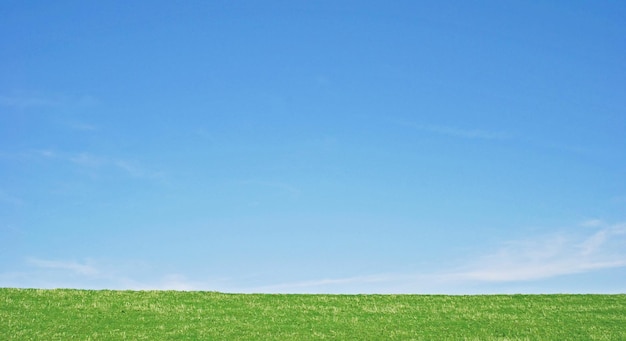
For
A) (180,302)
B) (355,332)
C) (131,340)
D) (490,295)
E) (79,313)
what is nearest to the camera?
(131,340)

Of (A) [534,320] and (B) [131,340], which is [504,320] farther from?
(B) [131,340]

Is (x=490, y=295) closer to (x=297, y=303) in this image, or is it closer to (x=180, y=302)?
(x=297, y=303)

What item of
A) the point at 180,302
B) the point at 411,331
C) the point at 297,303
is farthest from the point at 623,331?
the point at 180,302

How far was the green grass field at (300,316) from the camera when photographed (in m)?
29.3

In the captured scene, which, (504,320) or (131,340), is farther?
(504,320)

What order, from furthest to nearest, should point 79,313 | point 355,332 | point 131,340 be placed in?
point 79,313 < point 355,332 < point 131,340

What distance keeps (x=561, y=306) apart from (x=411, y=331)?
11.6m

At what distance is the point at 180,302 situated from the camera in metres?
35.9

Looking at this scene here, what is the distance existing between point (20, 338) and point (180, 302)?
951cm

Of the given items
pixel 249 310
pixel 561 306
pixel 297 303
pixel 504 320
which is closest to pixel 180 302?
pixel 249 310

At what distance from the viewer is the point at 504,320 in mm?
32656

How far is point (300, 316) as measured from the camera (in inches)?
1300

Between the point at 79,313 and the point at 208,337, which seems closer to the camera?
the point at 208,337

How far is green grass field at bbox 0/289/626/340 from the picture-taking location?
96.1ft
